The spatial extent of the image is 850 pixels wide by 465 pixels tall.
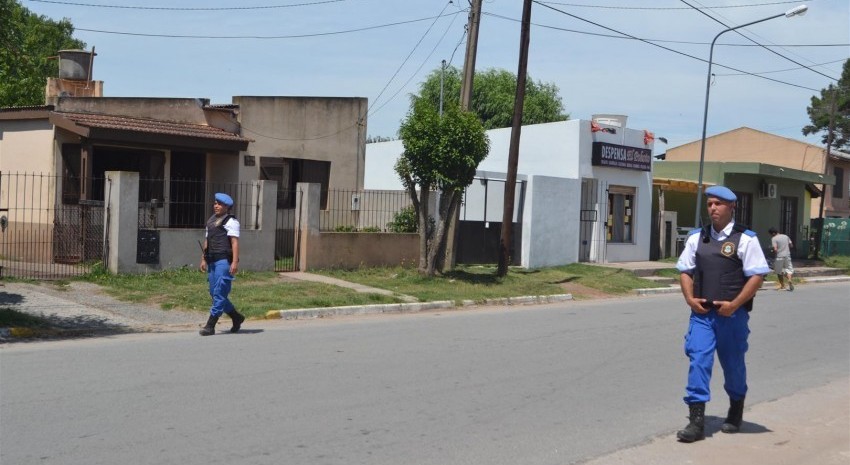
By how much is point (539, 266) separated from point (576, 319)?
953cm

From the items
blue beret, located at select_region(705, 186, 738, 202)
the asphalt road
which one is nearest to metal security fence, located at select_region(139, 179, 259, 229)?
the asphalt road

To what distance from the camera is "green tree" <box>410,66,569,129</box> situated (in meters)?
56.2

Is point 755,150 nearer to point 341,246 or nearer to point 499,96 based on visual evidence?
point 499,96

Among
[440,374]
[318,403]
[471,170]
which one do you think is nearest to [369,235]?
[471,170]

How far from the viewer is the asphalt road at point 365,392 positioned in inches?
250

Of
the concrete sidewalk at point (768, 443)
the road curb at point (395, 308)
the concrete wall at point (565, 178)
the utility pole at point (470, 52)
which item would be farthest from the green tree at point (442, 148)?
the concrete sidewalk at point (768, 443)

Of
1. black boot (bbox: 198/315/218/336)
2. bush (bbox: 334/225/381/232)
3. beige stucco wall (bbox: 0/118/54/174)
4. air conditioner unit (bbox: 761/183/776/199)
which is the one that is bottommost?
black boot (bbox: 198/315/218/336)

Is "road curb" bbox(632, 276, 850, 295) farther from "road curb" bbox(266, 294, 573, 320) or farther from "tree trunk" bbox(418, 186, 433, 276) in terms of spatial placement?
"tree trunk" bbox(418, 186, 433, 276)

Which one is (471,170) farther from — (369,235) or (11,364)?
(11,364)

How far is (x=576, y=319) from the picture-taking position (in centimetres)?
1520

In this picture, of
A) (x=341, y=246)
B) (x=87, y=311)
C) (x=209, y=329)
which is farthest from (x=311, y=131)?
(x=209, y=329)

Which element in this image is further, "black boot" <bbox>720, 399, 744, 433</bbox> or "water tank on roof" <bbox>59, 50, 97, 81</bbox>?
"water tank on roof" <bbox>59, 50, 97, 81</bbox>

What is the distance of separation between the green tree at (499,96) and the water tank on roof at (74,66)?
31.9m

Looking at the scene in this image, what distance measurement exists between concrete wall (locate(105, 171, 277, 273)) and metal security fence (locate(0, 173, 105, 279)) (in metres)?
0.87
